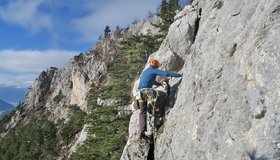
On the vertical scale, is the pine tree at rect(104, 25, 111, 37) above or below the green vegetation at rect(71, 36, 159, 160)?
above

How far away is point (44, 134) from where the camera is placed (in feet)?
258

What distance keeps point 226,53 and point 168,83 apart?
449cm

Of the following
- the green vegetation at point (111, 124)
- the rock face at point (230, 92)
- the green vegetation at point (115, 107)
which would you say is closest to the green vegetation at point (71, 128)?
the green vegetation at point (115, 107)

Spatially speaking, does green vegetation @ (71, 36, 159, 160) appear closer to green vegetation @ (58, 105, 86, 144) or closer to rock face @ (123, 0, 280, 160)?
rock face @ (123, 0, 280, 160)

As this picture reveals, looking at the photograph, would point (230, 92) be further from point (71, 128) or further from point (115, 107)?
point (71, 128)

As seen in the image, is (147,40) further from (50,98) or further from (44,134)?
(50,98)

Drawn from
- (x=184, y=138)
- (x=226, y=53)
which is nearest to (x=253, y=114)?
(x=226, y=53)

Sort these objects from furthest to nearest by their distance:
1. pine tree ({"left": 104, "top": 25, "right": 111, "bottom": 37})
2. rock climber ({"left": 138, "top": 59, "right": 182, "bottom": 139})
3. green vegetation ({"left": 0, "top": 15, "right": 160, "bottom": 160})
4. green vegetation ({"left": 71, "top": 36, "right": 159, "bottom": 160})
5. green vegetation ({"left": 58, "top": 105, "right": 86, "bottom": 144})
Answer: pine tree ({"left": 104, "top": 25, "right": 111, "bottom": 37})
green vegetation ({"left": 58, "top": 105, "right": 86, "bottom": 144})
green vegetation ({"left": 0, "top": 15, "right": 160, "bottom": 160})
green vegetation ({"left": 71, "top": 36, "right": 159, "bottom": 160})
rock climber ({"left": 138, "top": 59, "right": 182, "bottom": 139})

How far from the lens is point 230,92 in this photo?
943 centimetres

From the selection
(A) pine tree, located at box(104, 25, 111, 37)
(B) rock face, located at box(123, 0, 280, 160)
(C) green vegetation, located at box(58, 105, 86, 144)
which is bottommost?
(C) green vegetation, located at box(58, 105, 86, 144)

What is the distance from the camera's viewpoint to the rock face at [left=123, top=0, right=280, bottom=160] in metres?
7.90

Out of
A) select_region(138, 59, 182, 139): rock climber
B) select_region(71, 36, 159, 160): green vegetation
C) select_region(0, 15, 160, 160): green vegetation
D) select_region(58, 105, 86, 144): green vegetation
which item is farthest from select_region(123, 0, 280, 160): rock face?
select_region(58, 105, 86, 144): green vegetation

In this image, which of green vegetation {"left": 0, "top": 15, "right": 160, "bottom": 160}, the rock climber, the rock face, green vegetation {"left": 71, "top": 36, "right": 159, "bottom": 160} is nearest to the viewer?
the rock face

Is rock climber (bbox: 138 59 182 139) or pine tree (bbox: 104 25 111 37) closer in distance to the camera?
rock climber (bbox: 138 59 182 139)
